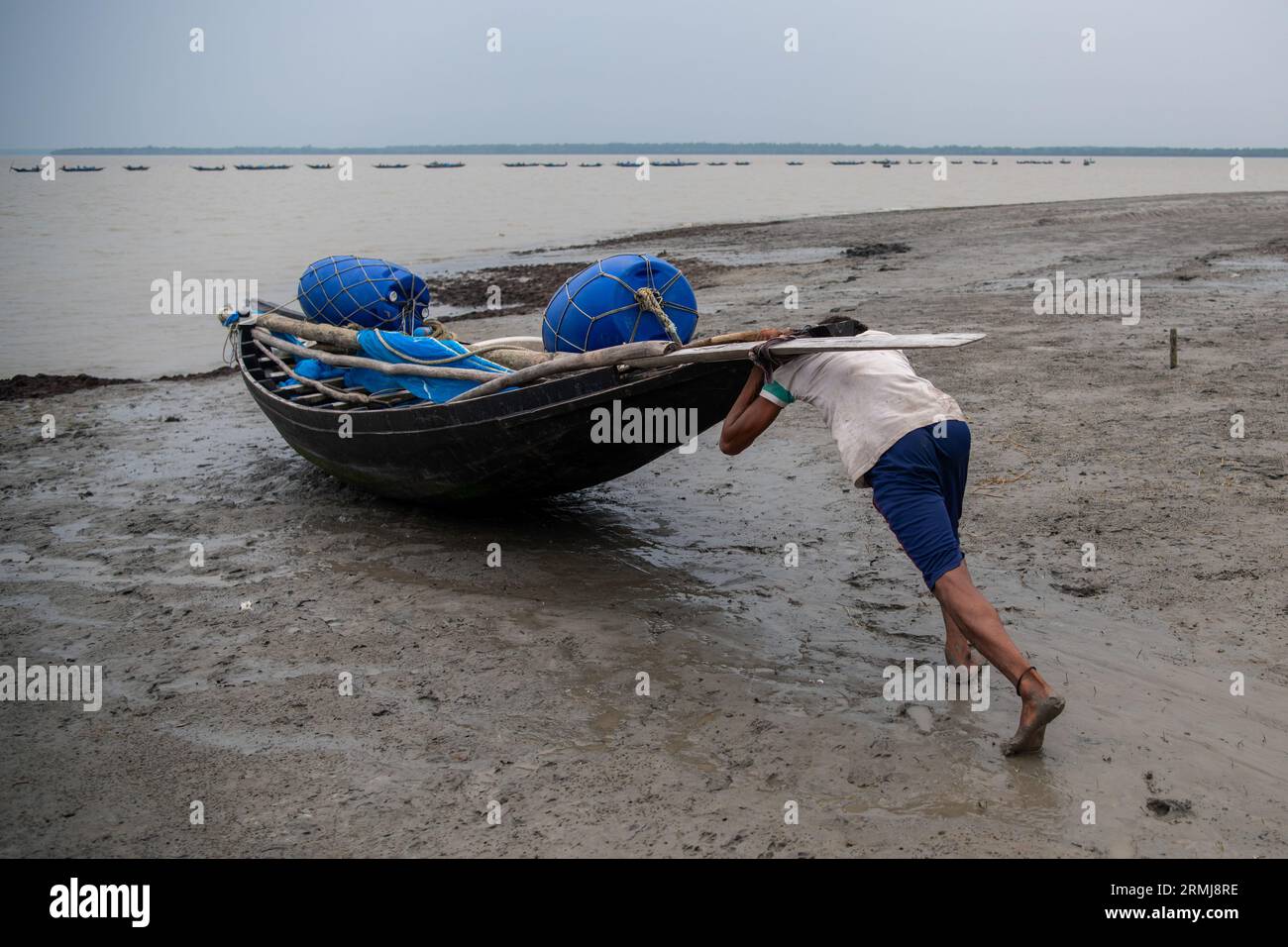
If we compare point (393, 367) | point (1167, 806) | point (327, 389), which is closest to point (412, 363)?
point (393, 367)

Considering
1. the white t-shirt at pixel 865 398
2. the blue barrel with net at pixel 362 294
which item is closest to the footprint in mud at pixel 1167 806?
the white t-shirt at pixel 865 398

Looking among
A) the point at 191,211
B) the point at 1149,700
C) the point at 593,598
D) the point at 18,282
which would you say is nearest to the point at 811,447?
the point at 593,598

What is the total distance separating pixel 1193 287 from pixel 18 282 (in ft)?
69.3

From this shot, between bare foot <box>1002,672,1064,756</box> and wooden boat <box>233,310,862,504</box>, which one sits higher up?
wooden boat <box>233,310,862,504</box>

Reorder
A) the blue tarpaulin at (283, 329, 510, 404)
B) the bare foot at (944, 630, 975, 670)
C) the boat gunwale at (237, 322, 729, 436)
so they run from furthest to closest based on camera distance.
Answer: the blue tarpaulin at (283, 329, 510, 404), the boat gunwale at (237, 322, 729, 436), the bare foot at (944, 630, 975, 670)

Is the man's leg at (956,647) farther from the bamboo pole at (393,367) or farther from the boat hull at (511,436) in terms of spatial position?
the bamboo pole at (393,367)

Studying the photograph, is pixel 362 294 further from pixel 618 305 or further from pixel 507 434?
pixel 618 305

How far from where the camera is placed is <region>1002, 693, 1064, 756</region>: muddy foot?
324cm

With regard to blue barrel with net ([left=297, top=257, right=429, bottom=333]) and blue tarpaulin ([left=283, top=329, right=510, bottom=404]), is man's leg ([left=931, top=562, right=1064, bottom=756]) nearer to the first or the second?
blue tarpaulin ([left=283, top=329, right=510, bottom=404])

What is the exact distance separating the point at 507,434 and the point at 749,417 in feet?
6.03

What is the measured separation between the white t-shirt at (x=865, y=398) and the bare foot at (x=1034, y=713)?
3.03 ft

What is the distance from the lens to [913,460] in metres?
3.50

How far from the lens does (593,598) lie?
5074mm

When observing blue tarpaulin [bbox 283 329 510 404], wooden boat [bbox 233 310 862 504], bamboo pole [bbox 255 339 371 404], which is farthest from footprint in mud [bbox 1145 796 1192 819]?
bamboo pole [bbox 255 339 371 404]
